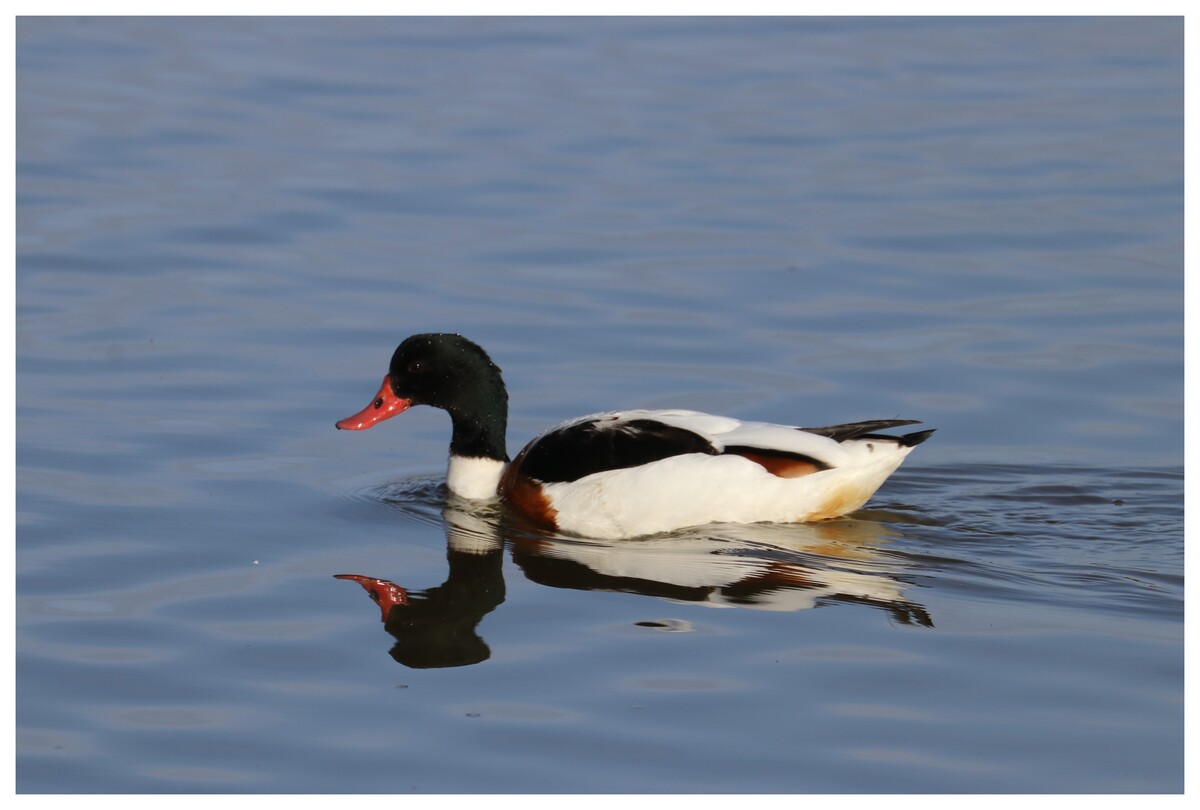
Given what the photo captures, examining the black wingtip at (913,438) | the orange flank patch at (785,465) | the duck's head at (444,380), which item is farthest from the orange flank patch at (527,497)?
the black wingtip at (913,438)

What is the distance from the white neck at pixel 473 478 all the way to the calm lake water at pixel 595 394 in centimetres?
15

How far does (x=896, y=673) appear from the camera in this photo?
6.71 metres

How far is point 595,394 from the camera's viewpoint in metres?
10.7

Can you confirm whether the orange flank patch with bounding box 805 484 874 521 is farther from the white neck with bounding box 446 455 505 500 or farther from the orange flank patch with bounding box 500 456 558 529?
the white neck with bounding box 446 455 505 500

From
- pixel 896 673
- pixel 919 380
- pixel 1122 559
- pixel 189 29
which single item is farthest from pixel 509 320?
pixel 189 29

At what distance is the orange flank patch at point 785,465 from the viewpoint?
888 cm

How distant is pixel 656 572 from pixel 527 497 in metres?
1.23

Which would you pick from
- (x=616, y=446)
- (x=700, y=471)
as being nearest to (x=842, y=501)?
(x=700, y=471)

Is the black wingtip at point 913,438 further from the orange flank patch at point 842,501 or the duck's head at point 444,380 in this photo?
the duck's head at point 444,380

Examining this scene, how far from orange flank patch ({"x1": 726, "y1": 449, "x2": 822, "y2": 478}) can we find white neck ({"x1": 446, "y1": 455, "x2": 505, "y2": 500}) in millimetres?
1432

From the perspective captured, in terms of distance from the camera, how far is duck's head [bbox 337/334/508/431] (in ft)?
31.7

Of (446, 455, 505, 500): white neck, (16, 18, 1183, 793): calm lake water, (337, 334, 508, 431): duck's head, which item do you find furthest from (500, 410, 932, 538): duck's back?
(337, 334, 508, 431): duck's head

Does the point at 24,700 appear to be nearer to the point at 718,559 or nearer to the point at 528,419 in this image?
the point at 718,559

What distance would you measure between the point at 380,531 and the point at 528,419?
6.17 feet
